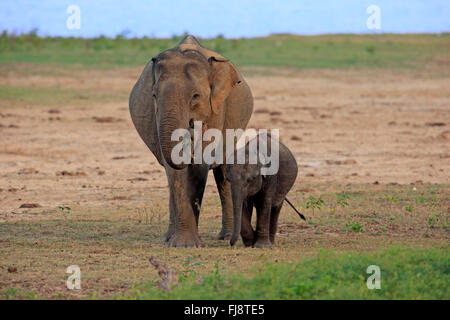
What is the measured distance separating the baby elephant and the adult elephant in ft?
1.78

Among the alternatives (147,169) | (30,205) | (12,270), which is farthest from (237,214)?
(147,169)

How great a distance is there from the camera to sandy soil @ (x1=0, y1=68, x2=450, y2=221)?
13547 millimetres

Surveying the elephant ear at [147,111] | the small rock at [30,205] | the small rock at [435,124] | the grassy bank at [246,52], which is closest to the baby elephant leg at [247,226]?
the elephant ear at [147,111]

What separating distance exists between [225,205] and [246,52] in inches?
943

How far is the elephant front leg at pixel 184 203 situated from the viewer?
28.9 feet

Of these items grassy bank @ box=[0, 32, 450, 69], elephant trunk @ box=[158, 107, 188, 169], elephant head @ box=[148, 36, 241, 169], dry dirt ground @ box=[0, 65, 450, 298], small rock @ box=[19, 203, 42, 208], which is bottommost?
small rock @ box=[19, 203, 42, 208]

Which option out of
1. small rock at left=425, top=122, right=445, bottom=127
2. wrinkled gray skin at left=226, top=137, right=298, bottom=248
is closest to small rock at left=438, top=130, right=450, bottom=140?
small rock at left=425, top=122, right=445, bottom=127

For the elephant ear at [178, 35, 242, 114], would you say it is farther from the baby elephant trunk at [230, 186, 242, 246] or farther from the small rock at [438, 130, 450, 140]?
the small rock at [438, 130, 450, 140]

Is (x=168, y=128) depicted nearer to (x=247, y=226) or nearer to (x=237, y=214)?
(x=237, y=214)

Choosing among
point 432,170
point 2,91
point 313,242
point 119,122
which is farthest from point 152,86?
point 2,91

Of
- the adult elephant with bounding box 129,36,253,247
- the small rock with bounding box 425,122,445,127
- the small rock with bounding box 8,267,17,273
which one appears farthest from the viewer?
the small rock with bounding box 425,122,445,127

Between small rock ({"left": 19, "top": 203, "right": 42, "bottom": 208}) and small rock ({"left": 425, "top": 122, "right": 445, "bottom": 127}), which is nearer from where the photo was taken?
small rock ({"left": 19, "top": 203, "right": 42, "bottom": 208})

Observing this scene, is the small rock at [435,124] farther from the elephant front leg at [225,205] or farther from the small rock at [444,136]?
the elephant front leg at [225,205]
